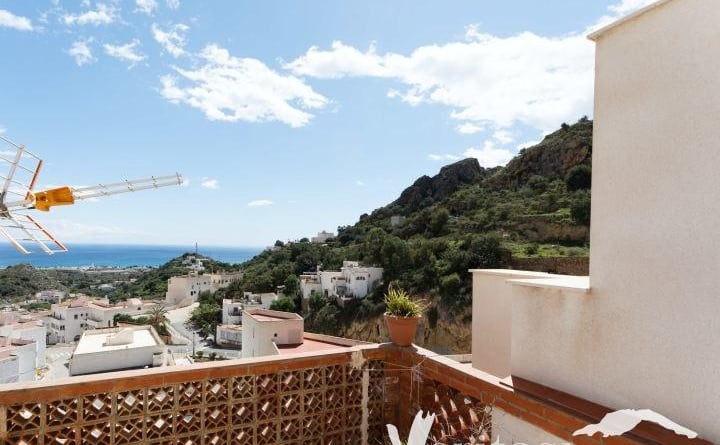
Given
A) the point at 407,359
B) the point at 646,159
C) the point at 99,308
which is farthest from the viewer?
the point at 99,308

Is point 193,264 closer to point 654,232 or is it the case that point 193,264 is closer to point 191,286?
point 191,286

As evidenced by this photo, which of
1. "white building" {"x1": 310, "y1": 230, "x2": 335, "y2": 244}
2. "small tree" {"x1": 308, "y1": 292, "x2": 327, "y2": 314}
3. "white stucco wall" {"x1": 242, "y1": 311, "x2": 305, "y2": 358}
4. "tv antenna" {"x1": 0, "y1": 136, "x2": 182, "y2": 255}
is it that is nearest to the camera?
"tv antenna" {"x1": 0, "y1": 136, "x2": 182, "y2": 255}

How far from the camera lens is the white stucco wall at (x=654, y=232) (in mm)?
1639

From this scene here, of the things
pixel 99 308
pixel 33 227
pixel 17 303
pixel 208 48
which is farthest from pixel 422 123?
pixel 17 303

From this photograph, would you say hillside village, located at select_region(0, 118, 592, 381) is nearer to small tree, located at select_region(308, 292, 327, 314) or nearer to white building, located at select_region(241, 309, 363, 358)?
small tree, located at select_region(308, 292, 327, 314)

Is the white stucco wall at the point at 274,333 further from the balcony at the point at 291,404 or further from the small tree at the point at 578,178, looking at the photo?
the small tree at the point at 578,178

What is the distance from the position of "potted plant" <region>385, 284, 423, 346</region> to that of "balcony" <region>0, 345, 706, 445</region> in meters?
0.10

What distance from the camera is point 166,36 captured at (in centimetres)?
1010

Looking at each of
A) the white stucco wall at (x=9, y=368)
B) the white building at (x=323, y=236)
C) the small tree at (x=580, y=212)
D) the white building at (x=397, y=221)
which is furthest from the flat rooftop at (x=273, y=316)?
the white building at (x=323, y=236)

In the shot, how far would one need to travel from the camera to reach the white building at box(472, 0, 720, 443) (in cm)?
164

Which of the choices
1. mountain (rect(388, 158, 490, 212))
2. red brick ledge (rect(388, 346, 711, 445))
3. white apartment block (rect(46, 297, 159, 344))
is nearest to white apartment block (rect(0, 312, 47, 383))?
white apartment block (rect(46, 297, 159, 344))

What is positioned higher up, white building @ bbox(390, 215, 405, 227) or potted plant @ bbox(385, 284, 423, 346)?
white building @ bbox(390, 215, 405, 227)

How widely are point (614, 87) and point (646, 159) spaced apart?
0.44 m

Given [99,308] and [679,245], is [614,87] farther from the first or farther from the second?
[99,308]
